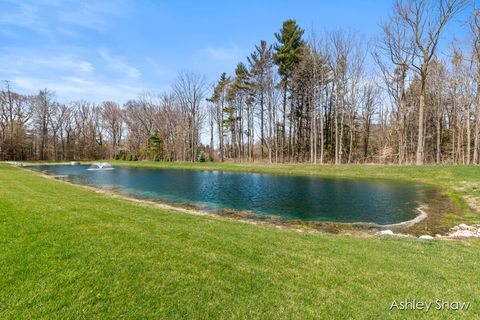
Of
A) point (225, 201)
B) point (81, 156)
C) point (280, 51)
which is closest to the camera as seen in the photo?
point (225, 201)

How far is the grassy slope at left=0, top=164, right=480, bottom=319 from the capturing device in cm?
271

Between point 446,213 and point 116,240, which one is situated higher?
point 116,240

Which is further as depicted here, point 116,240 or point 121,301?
point 116,240

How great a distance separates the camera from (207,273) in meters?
3.44

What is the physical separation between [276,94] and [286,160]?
9.55m

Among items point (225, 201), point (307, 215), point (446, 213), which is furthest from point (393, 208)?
point (225, 201)

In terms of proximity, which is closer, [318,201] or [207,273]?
[207,273]

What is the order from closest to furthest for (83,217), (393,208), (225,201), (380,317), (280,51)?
1. (380,317)
2. (83,217)
3. (393,208)
4. (225,201)
5. (280,51)

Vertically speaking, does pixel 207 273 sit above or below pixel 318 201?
above

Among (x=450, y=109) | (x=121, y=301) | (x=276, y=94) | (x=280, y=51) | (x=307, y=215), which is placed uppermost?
(x=280, y=51)

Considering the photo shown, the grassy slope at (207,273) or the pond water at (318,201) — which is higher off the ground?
the grassy slope at (207,273)

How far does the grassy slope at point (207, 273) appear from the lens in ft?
8.88

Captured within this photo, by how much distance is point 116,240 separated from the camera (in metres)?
4.39

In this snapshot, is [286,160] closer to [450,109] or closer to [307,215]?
[450,109]
